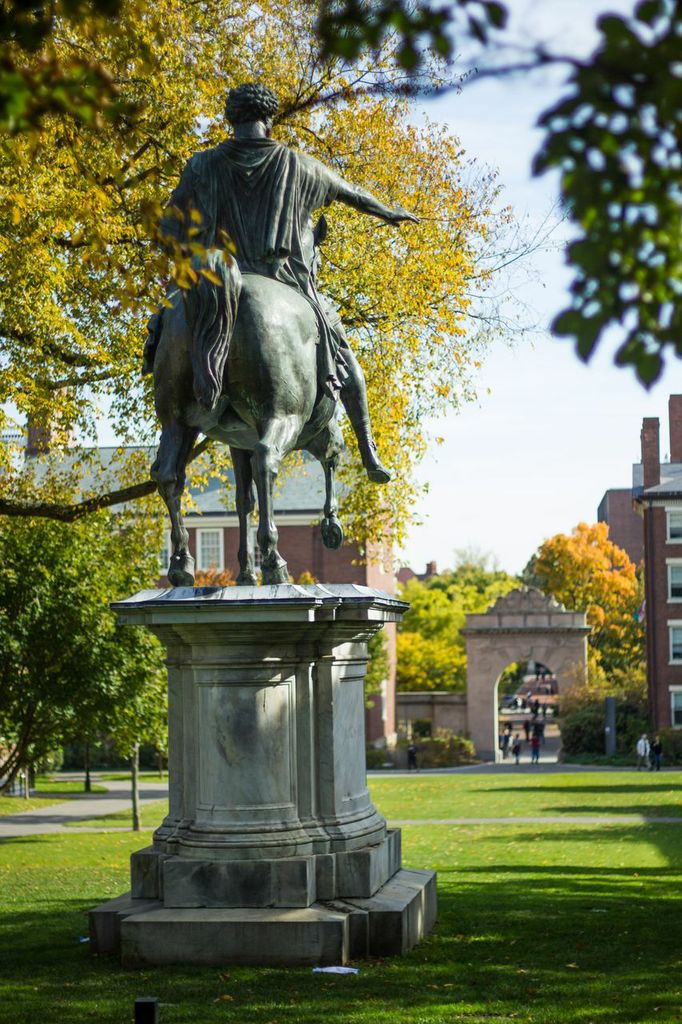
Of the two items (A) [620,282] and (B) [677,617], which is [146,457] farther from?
(B) [677,617]

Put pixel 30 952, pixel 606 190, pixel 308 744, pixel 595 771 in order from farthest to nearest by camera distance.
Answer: pixel 595 771 < pixel 30 952 < pixel 308 744 < pixel 606 190

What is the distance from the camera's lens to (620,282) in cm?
367

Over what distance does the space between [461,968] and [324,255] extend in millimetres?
11575

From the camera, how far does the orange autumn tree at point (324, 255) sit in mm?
16719

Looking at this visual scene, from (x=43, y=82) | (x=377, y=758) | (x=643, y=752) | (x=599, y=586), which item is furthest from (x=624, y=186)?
(x=599, y=586)

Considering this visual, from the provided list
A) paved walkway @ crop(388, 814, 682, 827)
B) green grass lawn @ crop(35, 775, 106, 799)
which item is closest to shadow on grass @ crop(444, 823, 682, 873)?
paved walkway @ crop(388, 814, 682, 827)

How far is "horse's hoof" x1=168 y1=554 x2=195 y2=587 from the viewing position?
30.5 feet

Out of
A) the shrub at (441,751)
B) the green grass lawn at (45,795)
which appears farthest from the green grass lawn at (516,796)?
the shrub at (441,751)

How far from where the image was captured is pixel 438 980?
25.7ft

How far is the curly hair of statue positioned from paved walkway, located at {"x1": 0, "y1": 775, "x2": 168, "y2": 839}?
A: 878 inches

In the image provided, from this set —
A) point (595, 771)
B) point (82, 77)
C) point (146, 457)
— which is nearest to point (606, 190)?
point (82, 77)

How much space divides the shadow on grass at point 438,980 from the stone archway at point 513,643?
2051 inches

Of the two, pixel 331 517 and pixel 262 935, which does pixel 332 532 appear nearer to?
pixel 331 517

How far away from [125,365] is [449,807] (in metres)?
17.1
